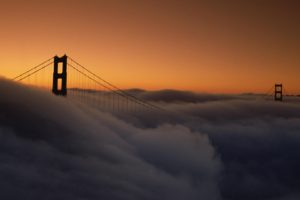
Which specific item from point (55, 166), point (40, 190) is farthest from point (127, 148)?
point (40, 190)

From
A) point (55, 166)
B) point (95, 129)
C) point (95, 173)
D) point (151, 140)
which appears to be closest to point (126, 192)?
point (95, 173)

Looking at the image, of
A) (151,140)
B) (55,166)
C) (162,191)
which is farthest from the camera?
(151,140)

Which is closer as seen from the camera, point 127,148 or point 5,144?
point 5,144

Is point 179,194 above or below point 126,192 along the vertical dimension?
below

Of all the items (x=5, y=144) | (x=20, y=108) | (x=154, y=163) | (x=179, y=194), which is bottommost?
(x=179, y=194)

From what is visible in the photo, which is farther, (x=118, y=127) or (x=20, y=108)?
(x=118, y=127)

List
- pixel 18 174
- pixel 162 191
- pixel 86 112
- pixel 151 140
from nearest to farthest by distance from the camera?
pixel 18 174
pixel 162 191
pixel 86 112
pixel 151 140

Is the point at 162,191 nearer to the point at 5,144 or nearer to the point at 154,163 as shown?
the point at 154,163

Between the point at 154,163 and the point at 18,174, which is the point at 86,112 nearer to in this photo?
the point at 154,163

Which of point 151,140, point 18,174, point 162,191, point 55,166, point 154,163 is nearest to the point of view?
point 18,174
